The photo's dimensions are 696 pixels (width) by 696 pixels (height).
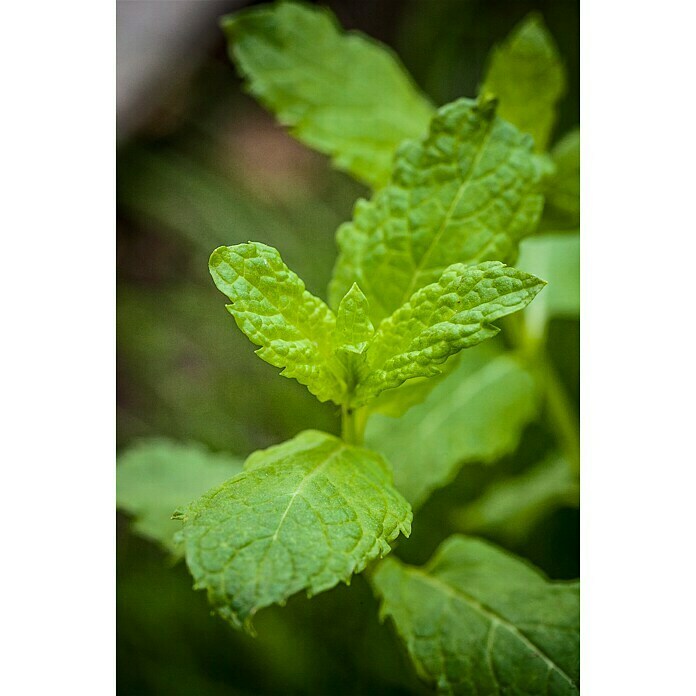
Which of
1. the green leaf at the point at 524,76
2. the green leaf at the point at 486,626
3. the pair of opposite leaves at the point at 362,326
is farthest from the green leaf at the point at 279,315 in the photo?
the green leaf at the point at 524,76

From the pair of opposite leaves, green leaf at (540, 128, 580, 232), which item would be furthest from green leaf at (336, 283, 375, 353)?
green leaf at (540, 128, 580, 232)

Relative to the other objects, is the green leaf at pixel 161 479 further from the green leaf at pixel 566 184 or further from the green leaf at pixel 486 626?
the green leaf at pixel 566 184

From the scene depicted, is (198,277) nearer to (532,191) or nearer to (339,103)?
(339,103)

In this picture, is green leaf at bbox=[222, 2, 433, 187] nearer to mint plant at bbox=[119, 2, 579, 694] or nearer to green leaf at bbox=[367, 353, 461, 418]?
mint plant at bbox=[119, 2, 579, 694]

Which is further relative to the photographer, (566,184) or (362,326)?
(566,184)

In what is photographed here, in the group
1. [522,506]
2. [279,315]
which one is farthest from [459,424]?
[279,315]

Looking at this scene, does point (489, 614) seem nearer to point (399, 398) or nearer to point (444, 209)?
point (399, 398)
